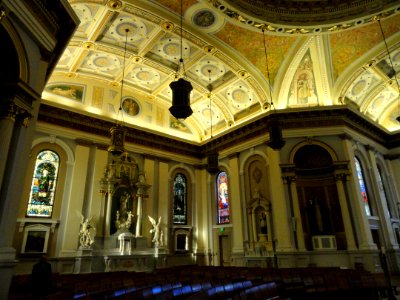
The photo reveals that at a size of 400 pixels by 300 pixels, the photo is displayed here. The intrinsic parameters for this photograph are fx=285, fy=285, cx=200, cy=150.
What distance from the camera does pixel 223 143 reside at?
15.6 metres

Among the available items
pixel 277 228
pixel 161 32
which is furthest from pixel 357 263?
pixel 161 32

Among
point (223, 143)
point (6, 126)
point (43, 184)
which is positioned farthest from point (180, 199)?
point (6, 126)

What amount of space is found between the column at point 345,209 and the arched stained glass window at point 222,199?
5.47 m

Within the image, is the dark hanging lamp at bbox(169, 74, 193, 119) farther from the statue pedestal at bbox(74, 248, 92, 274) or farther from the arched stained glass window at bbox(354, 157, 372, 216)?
the arched stained glass window at bbox(354, 157, 372, 216)

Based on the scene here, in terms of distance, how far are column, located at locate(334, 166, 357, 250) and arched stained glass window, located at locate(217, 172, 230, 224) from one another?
5.47 metres

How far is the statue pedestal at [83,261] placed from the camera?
35.5 ft

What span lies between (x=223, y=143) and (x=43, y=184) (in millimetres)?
8818

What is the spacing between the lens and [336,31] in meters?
11.2

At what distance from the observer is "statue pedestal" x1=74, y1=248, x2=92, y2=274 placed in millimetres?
10812

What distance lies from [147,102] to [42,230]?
26.5 feet

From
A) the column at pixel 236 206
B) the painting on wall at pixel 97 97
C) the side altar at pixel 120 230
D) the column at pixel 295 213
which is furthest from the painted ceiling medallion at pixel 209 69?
the column at pixel 295 213

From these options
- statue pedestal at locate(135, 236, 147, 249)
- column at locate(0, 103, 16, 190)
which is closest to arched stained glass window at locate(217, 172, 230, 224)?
statue pedestal at locate(135, 236, 147, 249)

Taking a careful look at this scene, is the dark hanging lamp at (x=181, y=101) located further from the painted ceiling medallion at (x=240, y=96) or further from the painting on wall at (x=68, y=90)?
the painting on wall at (x=68, y=90)

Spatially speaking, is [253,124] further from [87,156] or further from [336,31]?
[87,156]
